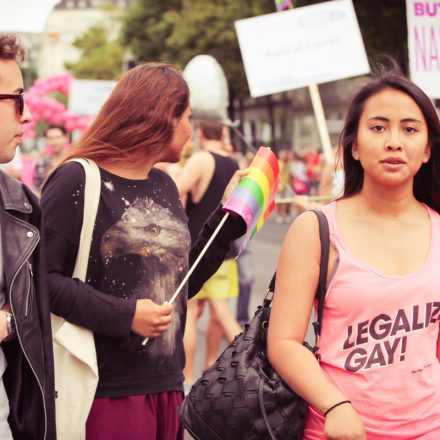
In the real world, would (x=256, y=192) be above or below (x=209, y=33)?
below

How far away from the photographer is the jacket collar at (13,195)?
2.71m

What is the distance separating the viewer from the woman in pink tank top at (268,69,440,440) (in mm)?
2512

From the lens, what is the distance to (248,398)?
2500 mm

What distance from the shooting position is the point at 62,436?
3082 mm

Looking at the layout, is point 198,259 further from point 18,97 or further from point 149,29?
point 149,29

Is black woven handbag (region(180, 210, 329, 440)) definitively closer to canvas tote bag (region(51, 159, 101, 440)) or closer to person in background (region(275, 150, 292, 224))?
canvas tote bag (region(51, 159, 101, 440))

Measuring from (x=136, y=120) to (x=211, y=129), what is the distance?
400cm

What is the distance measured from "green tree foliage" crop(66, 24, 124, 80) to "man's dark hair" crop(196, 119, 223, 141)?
57.9m

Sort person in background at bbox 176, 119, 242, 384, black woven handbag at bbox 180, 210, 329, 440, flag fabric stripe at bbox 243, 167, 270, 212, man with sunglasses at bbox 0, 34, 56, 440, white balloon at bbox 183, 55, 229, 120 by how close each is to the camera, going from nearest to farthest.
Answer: black woven handbag at bbox 180, 210, 329, 440
man with sunglasses at bbox 0, 34, 56, 440
flag fabric stripe at bbox 243, 167, 270, 212
person in background at bbox 176, 119, 242, 384
white balloon at bbox 183, 55, 229, 120

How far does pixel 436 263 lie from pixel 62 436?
1198 mm

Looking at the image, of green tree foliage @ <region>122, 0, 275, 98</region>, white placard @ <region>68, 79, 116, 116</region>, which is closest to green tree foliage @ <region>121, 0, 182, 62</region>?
green tree foliage @ <region>122, 0, 275, 98</region>

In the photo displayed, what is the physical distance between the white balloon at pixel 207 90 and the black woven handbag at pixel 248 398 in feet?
17.3

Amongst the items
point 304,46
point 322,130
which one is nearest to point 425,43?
point 322,130

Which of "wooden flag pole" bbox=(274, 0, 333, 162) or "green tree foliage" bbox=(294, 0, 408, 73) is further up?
"green tree foliage" bbox=(294, 0, 408, 73)
